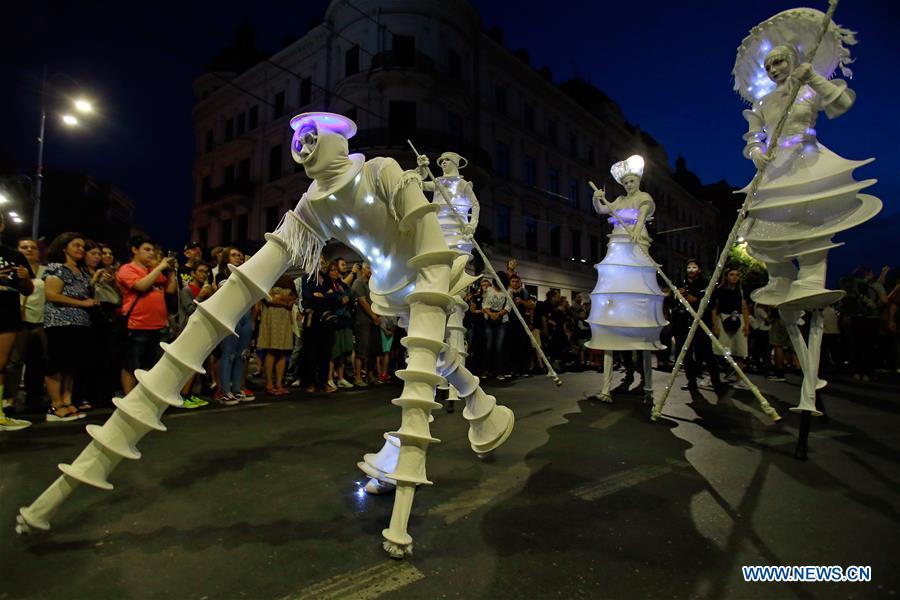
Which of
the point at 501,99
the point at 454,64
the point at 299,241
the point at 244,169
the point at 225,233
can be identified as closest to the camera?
the point at 299,241

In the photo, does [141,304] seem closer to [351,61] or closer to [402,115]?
[402,115]

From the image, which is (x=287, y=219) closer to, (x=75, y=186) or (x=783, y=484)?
(x=783, y=484)

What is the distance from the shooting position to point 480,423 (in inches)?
99.9

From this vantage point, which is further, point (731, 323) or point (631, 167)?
point (731, 323)

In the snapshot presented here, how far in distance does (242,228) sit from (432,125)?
47.6 feet

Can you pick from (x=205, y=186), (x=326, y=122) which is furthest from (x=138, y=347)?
(x=205, y=186)

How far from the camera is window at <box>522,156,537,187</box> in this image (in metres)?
29.8

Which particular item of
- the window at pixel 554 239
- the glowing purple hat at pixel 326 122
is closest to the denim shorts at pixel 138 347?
the glowing purple hat at pixel 326 122

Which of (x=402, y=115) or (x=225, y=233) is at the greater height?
(x=402, y=115)

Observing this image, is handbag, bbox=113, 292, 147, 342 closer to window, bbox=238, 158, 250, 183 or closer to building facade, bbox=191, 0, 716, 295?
building facade, bbox=191, 0, 716, 295

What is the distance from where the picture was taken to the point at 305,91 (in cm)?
2720

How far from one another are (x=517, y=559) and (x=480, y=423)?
732 mm

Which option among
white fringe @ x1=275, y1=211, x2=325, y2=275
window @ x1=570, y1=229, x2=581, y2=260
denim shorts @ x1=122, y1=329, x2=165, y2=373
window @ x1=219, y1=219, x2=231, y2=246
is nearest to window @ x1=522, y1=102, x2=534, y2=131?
window @ x1=570, y1=229, x2=581, y2=260

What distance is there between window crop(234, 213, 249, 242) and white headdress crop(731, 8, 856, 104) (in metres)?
29.6
